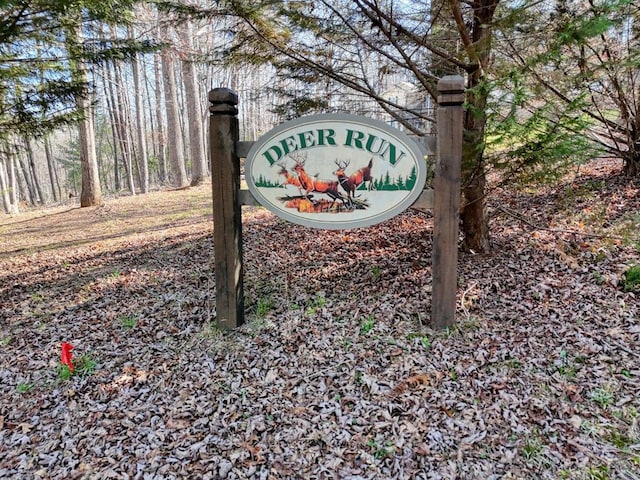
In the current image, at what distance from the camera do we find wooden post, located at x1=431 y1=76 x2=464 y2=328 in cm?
290

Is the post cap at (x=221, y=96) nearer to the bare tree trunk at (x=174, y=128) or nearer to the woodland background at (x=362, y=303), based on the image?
the woodland background at (x=362, y=303)

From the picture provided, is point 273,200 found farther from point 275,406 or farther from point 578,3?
point 578,3

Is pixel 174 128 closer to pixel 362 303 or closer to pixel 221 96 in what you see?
pixel 221 96

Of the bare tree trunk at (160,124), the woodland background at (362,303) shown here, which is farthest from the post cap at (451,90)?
the bare tree trunk at (160,124)

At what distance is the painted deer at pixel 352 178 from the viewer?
10.0ft

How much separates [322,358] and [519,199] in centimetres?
438

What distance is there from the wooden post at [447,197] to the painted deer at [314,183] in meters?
0.76

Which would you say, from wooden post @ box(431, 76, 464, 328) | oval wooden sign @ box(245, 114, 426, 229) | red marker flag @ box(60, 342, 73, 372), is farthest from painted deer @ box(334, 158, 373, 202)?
red marker flag @ box(60, 342, 73, 372)

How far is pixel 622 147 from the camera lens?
5.91 m

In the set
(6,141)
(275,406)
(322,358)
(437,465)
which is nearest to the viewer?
(437,465)

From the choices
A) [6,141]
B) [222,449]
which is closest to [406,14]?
[222,449]

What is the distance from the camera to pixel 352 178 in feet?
10.1

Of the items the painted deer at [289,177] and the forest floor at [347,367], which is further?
the painted deer at [289,177]

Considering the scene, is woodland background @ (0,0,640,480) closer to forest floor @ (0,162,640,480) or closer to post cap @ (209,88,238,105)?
forest floor @ (0,162,640,480)
